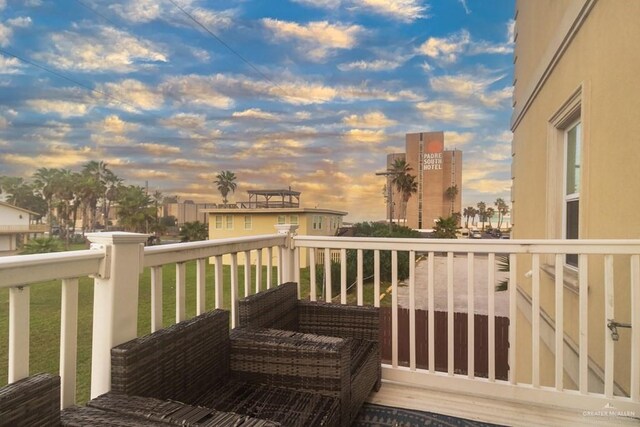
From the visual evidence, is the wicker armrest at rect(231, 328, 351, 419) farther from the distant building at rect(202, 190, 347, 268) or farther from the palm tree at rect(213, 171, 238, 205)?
the palm tree at rect(213, 171, 238, 205)

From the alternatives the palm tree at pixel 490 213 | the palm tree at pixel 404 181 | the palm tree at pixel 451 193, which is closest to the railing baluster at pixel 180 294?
the palm tree at pixel 404 181

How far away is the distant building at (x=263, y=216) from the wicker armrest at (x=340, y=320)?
19.0 m

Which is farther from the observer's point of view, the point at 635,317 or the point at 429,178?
the point at 429,178

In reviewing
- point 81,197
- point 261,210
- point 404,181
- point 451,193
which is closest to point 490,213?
point 451,193

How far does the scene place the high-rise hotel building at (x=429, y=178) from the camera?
40.3 metres

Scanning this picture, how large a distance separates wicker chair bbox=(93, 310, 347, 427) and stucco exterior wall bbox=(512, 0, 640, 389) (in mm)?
1642

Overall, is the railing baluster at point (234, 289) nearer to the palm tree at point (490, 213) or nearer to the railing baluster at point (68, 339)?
the railing baluster at point (68, 339)

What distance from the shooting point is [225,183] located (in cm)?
4066

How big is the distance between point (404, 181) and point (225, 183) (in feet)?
64.0

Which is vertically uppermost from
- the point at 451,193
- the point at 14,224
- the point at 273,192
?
the point at 451,193

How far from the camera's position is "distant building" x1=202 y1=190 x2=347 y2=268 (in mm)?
22750

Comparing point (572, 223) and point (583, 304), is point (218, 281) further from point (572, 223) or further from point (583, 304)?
point (572, 223)

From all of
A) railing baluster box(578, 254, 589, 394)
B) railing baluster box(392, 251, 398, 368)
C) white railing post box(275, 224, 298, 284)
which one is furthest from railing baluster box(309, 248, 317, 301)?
railing baluster box(578, 254, 589, 394)

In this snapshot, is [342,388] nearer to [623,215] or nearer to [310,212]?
[623,215]
